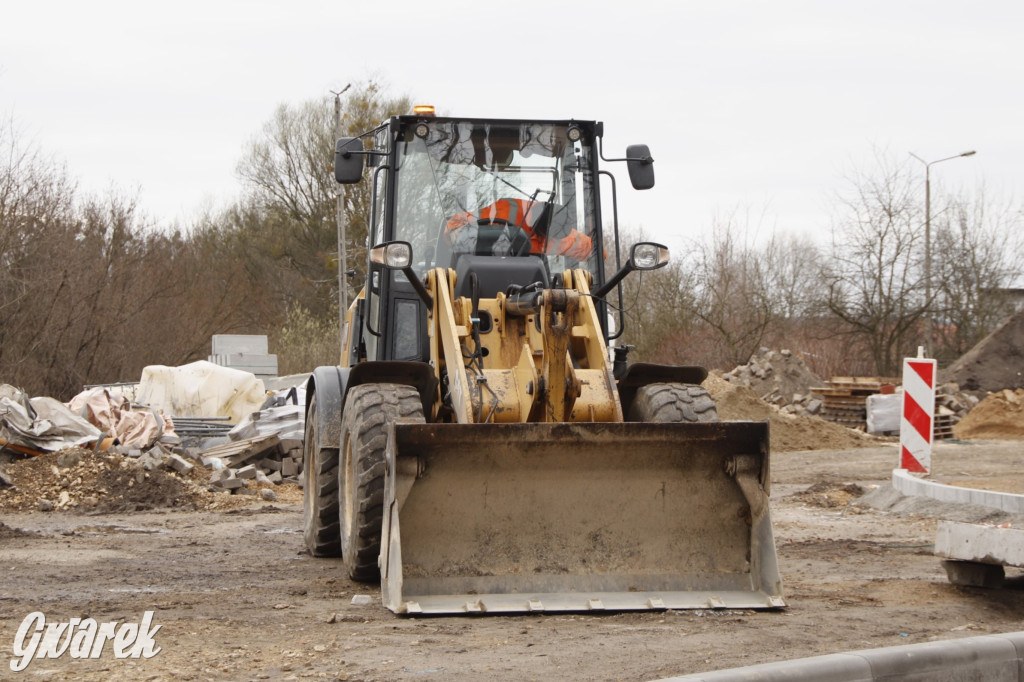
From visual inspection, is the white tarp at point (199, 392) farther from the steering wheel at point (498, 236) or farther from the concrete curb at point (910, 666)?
the concrete curb at point (910, 666)

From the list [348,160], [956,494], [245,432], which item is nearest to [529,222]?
[348,160]

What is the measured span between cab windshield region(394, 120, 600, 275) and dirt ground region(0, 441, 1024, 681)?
2.35 metres

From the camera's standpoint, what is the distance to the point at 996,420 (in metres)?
24.0

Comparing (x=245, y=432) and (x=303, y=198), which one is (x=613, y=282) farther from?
(x=303, y=198)

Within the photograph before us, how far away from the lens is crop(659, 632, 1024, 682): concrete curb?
13.9 feet

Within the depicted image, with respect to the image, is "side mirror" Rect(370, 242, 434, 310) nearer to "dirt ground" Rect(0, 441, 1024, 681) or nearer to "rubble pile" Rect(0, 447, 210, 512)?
"dirt ground" Rect(0, 441, 1024, 681)

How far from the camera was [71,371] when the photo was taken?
78.6 feet

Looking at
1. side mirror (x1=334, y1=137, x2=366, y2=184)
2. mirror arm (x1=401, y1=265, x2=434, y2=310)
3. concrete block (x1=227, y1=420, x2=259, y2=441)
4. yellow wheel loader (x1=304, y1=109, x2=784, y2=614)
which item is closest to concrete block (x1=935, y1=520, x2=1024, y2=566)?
yellow wheel loader (x1=304, y1=109, x2=784, y2=614)

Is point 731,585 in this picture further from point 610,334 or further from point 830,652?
point 610,334

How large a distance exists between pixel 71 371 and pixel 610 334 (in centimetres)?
1868

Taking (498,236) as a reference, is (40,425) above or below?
below

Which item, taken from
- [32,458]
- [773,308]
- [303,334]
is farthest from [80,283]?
[773,308]

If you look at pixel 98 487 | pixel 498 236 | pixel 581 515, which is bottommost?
pixel 98 487

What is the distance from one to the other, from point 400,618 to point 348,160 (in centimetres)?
314
